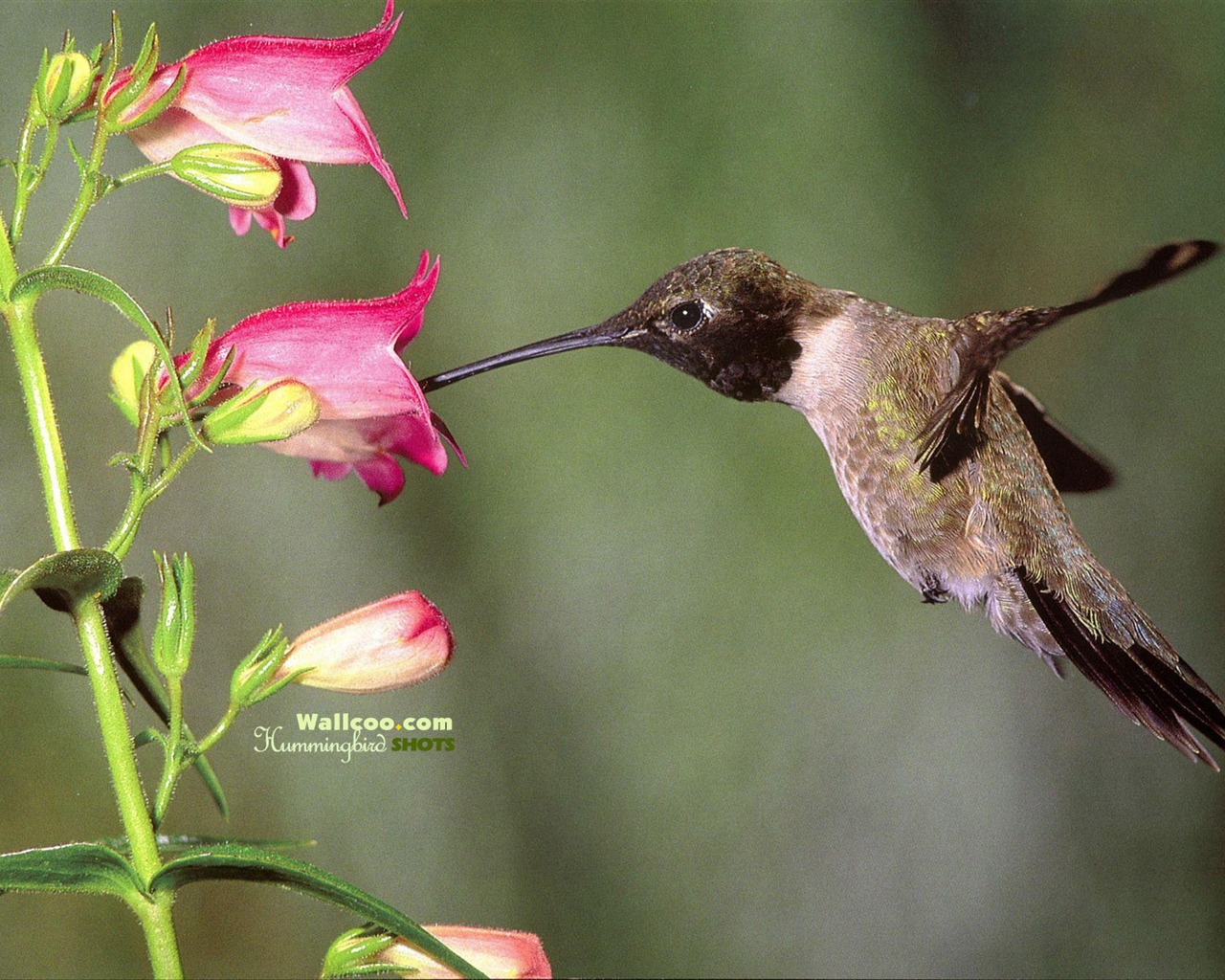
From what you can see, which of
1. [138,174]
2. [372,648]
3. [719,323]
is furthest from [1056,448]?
[138,174]

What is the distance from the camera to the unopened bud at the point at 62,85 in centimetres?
42

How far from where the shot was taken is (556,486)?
1.04 meters

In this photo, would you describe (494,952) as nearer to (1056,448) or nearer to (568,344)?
(568,344)

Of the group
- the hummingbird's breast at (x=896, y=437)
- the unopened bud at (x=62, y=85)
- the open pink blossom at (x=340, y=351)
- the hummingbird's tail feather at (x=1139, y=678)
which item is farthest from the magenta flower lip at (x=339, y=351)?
the hummingbird's tail feather at (x=1139, y=678)

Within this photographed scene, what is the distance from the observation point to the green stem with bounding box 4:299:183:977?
0.43 metres

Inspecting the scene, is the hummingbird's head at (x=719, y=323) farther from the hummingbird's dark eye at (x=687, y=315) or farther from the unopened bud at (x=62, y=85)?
the unopened bud at (x=62, y=85)

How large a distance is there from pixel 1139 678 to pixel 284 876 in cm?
47

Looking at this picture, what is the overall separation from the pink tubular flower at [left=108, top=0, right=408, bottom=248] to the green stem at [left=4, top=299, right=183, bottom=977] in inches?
4.9

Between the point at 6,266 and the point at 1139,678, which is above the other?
the point at 6,266

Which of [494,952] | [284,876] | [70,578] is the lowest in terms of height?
[494,952]

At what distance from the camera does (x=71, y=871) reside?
0.40 m

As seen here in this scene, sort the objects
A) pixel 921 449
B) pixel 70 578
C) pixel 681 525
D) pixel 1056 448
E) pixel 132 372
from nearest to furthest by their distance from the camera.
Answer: pixel 70 578
pixel 132 372
pixel 921 449
pixel 1056 448
pixel 681 525

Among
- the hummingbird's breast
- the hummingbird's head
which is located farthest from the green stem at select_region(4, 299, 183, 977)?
the hummingbird's breast

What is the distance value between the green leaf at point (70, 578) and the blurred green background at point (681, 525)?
423mm
